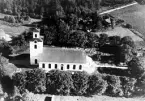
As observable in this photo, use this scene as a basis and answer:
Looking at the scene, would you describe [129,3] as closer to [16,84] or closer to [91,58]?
[91,58]

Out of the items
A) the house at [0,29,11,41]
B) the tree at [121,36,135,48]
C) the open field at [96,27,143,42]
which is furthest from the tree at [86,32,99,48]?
the house at [0,29,11,41]

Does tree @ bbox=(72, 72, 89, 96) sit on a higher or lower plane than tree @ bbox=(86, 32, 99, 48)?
lower

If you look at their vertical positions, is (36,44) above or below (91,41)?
above

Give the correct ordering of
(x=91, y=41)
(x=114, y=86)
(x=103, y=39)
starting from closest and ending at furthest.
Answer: (x=114, y=86) < (x=91, y=41) < (x=103, y=39)

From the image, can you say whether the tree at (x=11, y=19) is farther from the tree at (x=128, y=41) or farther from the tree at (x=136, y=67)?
the tree at (x=136, y=67)

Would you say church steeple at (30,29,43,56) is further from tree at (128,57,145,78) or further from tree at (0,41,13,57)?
tree at (128,57,145,78)

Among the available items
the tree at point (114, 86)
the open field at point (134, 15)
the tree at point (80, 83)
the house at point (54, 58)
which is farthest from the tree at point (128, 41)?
the tree at point (80, 83)

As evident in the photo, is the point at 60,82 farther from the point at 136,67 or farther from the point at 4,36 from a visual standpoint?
the point at 4,36

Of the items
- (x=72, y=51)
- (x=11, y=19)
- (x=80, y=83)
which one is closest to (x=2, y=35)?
(x=11, y=19)
